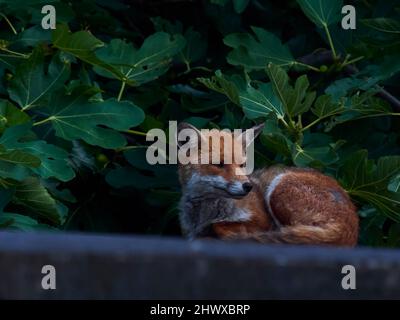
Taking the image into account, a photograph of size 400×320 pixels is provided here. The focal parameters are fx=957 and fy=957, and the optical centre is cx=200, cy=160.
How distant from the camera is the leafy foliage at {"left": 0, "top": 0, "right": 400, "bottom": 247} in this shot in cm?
529

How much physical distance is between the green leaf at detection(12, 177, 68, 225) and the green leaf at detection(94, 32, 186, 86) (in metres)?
1.07

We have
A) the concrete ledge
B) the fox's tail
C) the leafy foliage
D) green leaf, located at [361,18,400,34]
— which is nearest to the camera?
the concrete ledge

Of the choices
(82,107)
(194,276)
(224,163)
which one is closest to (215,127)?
(224,163)

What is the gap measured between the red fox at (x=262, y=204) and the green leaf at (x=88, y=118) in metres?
0.42

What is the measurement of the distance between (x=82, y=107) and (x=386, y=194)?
1.77 metres

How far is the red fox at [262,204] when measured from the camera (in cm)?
479

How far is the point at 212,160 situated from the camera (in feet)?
18.1

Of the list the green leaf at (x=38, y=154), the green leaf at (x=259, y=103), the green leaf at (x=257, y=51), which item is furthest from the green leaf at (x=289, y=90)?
the green leaf at (x=38, y=154)

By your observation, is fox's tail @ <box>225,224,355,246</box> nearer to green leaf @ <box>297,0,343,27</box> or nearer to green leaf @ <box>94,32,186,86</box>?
green leaf @ <box>94,32,186,86</box>

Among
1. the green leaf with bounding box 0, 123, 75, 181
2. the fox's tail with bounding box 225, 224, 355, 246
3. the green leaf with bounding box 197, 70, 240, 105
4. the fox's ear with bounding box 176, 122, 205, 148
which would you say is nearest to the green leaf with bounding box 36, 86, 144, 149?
the green leaf with bounding box 0, 123, 75, 181

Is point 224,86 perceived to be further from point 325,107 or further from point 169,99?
point 169,99

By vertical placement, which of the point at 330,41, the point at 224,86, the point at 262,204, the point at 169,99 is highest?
the point at 330,41

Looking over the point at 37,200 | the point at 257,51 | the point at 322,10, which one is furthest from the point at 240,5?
the point at 37,200

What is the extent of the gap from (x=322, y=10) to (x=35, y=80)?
1895 millimetres
